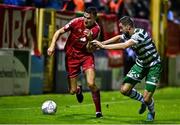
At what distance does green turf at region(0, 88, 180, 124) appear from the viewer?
1349 centimetres

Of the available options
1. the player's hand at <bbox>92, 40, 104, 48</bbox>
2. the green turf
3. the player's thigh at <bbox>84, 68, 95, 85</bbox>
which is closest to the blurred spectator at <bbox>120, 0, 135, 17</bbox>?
the green turf

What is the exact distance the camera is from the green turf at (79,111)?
531 inches

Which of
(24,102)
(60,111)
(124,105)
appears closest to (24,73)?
(24,102)

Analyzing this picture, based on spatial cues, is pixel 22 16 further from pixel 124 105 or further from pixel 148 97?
pixel 148 97

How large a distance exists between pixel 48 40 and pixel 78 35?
7421mm

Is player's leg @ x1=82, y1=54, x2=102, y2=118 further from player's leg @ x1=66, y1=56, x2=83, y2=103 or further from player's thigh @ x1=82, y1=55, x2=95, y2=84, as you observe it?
player's leg @ x1=66, y1=56, x2=83, y2=103

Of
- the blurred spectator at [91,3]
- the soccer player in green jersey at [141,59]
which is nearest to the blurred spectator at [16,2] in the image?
the blurred spectator at [91,3]

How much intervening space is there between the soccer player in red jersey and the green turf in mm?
649

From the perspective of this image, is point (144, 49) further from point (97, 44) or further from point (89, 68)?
point (89, 68)

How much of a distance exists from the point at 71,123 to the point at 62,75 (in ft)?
33.2

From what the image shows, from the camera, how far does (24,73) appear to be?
21062 millimetres

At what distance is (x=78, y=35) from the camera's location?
1523cm

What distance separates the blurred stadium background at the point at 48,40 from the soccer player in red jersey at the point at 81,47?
5.08 metres

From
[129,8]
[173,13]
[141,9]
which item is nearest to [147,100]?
[129,8]
